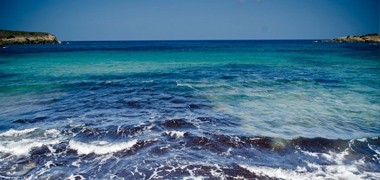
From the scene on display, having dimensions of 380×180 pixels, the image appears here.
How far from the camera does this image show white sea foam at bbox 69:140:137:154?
9.75 meters

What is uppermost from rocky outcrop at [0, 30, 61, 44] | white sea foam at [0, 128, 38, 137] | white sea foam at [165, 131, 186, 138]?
rocky outcrop at [0, 30, 61, 44]

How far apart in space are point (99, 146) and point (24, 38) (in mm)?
158398

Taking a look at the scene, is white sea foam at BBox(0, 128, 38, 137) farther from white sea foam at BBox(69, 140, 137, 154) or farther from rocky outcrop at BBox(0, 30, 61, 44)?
rocky outcrop at BBox(0, 30, 61, 44)

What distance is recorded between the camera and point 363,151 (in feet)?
33.1

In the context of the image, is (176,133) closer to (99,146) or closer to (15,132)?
(99,146)

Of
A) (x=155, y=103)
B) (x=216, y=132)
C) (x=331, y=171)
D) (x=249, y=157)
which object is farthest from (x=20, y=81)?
(x=331, y=171)

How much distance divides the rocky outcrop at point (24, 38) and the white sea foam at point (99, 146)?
487 feet

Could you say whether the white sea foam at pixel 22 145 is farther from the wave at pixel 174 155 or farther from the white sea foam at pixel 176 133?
the white sea foam at pixel 176 133

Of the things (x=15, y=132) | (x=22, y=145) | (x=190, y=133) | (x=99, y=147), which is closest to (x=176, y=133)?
(x=190, y=133)

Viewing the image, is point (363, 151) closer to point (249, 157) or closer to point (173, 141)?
point (249, 157)

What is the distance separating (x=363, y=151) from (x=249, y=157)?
583 centimetres

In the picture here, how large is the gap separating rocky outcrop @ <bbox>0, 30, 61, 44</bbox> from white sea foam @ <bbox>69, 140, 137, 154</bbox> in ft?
487

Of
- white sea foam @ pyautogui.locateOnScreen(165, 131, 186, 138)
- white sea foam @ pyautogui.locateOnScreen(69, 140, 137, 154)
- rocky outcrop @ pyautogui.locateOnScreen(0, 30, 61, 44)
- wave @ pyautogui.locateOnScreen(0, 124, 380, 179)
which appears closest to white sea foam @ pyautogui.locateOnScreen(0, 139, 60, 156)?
wave @ pyautogui.locateOnScreen(0, 124, 380, 179)

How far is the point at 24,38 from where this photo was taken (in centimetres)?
12912
